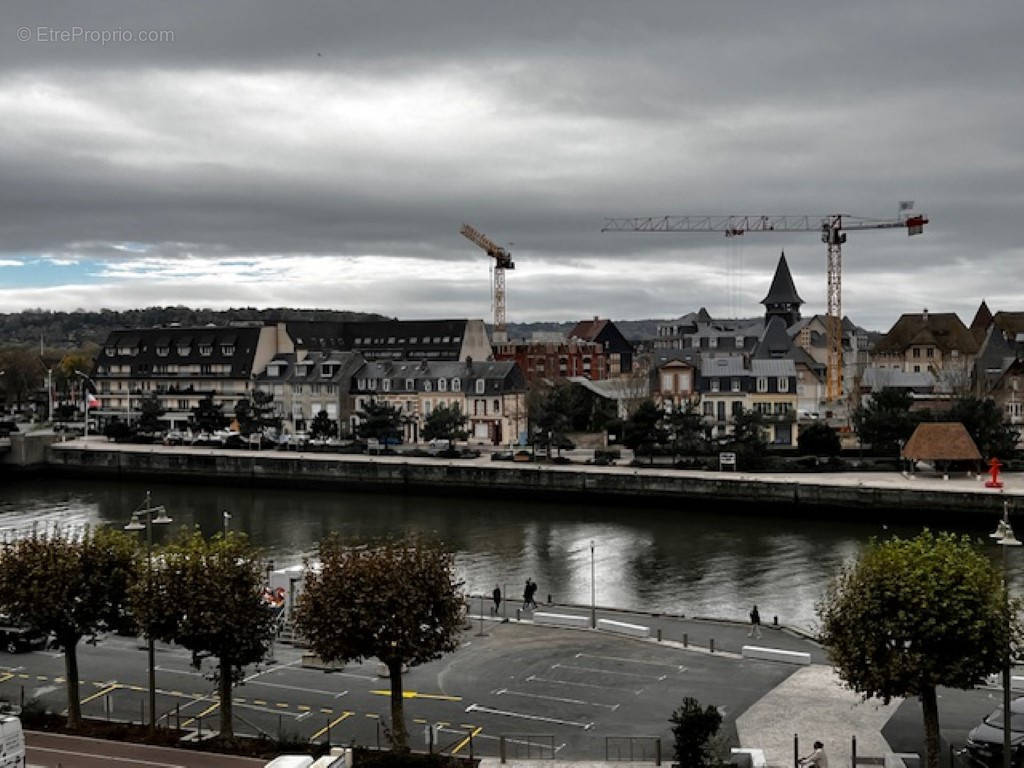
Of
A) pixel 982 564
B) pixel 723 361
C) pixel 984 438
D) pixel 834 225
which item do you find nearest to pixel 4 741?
pixel 982 564

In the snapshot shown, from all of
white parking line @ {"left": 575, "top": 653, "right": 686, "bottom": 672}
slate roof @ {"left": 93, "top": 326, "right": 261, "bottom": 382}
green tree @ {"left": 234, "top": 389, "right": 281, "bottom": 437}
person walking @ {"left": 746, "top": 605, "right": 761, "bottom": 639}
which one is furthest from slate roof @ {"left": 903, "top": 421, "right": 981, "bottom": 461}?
slate roof @ {"left": 93, "top": 326, "right": 261, "bottom": 382}

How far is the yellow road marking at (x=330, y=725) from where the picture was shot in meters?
23.9

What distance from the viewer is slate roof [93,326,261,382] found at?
10400 cm

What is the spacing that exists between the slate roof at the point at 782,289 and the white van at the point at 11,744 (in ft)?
437

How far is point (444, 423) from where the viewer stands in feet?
273

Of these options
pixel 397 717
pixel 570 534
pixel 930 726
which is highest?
pixel 930 726

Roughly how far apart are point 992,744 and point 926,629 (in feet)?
9.69

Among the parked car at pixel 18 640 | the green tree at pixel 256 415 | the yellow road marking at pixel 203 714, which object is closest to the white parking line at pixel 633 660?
the yellow road marking at pixel 203 714

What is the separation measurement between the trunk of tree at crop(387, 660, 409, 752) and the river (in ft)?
56.5

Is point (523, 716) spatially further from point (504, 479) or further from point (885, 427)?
point (885, 427)

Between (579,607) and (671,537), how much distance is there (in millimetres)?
20338

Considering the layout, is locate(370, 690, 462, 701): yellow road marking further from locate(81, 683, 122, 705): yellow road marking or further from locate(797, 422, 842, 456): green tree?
locate(797, 422, 842, 456): green tree

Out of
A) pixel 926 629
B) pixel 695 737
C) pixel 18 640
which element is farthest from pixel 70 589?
pixel 926 629

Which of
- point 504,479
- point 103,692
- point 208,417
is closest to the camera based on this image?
point 103,692
